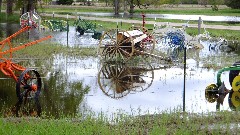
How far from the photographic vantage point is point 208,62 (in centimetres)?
1753

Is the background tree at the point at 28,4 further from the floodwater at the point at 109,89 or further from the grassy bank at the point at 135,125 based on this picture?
the grassy bank at the point at 135,125

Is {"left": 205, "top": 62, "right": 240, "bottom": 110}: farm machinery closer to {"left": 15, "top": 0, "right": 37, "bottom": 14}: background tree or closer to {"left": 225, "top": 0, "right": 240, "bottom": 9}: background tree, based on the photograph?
{"left": 15, "top": 0, "right": 37, "bottom": 14}: background tree

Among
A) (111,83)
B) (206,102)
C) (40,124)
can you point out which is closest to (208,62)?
(111,83)

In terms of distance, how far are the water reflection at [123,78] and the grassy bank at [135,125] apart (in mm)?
3051

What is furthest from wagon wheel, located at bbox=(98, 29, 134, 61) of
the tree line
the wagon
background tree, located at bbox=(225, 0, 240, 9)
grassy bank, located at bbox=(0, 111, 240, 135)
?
background tree, located at bbox=(225, 0, 240, 9)

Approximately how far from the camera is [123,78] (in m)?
14.3

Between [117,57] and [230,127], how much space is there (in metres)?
9.70

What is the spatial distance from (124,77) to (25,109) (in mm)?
4656

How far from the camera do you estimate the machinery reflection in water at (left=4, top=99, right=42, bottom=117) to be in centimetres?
984

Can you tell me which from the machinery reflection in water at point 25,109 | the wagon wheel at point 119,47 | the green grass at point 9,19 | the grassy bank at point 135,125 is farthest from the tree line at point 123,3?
the grassy bank at point 135,125

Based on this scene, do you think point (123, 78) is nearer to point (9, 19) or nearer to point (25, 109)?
point (25, 109)

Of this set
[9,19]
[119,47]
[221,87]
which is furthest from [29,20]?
[221,87]

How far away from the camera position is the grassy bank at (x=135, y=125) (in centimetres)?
780

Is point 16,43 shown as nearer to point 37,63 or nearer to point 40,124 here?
point 37,63
